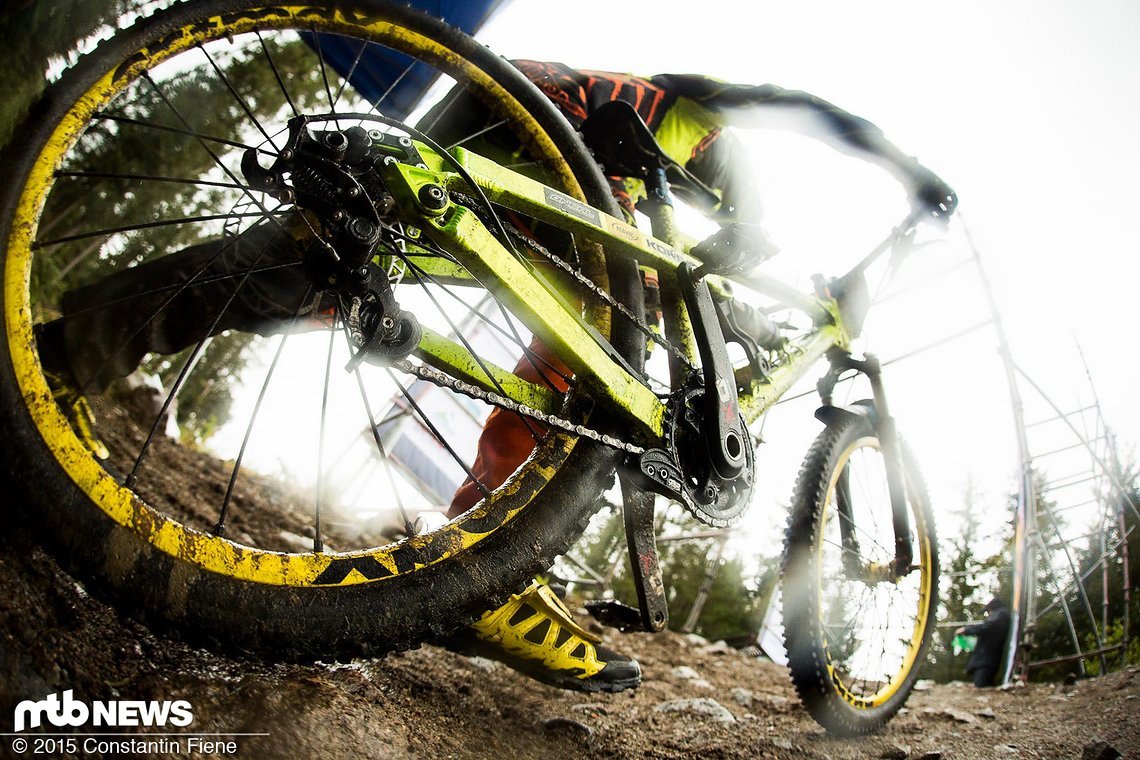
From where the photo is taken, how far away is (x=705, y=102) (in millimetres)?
2291

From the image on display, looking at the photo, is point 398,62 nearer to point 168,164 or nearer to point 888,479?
point 888,479

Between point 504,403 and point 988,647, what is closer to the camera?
point 504,403

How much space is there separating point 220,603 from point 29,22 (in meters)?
2.01

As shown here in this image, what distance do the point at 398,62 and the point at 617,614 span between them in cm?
277

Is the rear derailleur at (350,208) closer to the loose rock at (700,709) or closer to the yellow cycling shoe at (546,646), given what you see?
the yellow cycling shoe at (546,646)

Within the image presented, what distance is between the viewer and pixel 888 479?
8.61ft

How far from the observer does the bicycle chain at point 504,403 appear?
49.0 inches

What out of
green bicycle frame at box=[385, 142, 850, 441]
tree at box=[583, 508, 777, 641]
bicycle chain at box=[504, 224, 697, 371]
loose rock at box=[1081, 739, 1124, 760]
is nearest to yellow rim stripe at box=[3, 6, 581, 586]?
green bicycle frame at box=[385, 142, 850, 441]

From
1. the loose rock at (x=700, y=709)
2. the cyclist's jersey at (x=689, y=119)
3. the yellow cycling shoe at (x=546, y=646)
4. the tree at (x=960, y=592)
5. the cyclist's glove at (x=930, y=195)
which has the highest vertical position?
the cyclist's jersey at (x=689, y=119)

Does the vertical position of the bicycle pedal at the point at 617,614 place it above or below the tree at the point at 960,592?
above

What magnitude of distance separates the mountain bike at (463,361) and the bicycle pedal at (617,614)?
2 cm

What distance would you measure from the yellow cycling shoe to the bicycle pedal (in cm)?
10

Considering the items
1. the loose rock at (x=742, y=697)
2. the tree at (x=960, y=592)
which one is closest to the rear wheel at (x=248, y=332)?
the loose rock at (x=742, y=697)

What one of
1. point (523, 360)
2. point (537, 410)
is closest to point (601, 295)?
point (537, 410)
